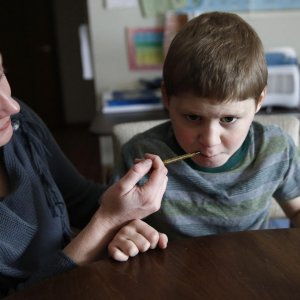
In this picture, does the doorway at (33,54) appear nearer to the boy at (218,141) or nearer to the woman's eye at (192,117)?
the boy at (218,141)

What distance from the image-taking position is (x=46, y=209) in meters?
0.93

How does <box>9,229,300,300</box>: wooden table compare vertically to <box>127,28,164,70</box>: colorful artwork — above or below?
below

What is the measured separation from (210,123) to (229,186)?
23 cm

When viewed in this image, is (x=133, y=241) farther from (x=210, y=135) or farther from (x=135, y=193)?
(x=210, y=135)

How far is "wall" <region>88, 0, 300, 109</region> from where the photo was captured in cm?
211

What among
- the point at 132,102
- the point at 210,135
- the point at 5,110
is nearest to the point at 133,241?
the point at 210,135

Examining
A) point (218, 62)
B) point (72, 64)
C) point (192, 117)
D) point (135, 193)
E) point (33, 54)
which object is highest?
point (218, 62)

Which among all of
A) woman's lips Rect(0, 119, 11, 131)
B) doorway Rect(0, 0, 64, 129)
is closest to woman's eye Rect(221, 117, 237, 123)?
woman's lips Rect(0, 119, 11, 131)

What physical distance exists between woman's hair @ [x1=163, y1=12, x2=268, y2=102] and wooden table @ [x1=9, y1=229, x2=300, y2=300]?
29 centimetres

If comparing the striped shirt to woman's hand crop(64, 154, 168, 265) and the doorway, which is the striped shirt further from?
the doorway

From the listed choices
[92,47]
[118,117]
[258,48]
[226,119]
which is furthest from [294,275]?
[92,47]

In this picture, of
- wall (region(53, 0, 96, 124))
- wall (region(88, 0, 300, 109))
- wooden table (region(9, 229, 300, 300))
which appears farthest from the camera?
wall (region(53, 0, 96, 124))

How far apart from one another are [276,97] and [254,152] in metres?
0.94

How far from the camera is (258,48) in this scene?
Answer: 811 millimetres
